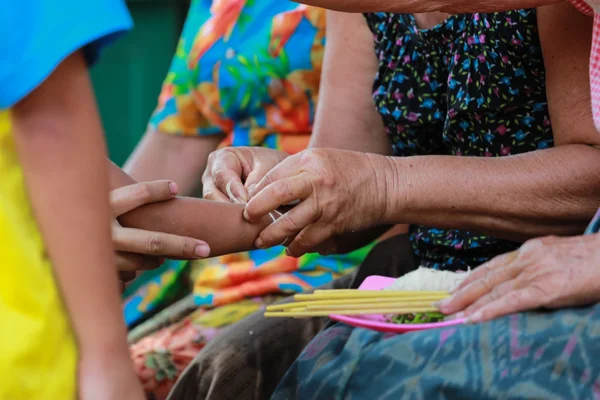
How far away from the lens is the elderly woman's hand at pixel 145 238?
128 centimetres

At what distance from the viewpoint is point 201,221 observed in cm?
136

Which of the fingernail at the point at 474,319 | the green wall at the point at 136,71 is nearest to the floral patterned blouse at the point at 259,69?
the fingernail at the point at 474,319

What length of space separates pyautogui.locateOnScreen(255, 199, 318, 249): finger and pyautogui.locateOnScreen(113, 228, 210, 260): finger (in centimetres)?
13

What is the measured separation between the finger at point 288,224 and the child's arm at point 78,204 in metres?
0.54

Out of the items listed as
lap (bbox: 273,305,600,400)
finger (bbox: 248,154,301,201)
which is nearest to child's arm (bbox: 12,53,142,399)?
lap (bbox: 273,305,600,400)

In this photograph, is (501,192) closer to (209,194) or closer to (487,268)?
(487,268)

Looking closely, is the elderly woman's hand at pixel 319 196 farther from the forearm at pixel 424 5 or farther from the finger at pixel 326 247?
the forearm at pixel 424 5

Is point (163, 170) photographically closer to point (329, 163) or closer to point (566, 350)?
point (329, 163)

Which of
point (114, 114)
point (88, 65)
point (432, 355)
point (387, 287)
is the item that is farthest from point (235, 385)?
point (114, 114)

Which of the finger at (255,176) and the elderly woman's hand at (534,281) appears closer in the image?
the elderly woman's hand at (534,281)

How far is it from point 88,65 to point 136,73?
2559mm

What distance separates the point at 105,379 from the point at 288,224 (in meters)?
0.58

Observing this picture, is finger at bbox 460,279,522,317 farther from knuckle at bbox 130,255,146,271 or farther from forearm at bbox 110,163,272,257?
knuckle at bbox 130,255,146,271

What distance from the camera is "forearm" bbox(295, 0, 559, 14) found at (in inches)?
48.9
